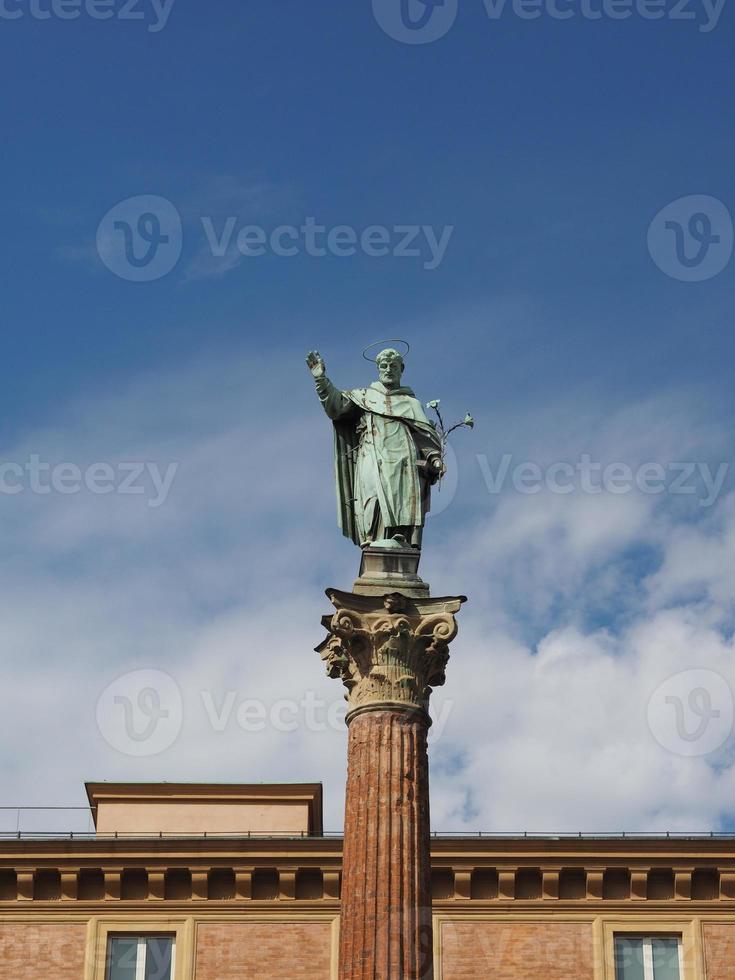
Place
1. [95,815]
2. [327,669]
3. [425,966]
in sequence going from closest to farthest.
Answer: [425,966]
[327,669]
[95,815]

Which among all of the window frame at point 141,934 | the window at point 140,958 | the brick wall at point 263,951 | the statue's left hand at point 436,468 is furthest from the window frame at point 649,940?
the statue's left hand at point 436,468

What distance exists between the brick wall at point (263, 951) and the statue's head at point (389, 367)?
50.0 ft

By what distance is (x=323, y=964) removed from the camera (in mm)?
39281

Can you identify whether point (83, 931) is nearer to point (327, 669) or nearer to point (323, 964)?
point (323, 964)

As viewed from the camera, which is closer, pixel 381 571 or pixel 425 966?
pixel 425 966

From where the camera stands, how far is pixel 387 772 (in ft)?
81.5

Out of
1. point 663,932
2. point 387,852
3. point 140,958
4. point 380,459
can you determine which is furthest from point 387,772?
point 663,932

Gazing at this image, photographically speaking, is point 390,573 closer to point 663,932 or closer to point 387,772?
point 387,772

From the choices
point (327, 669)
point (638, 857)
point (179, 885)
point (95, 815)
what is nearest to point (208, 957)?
point (179, 885)

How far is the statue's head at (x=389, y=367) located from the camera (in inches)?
1119

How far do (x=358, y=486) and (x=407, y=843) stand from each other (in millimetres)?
5305

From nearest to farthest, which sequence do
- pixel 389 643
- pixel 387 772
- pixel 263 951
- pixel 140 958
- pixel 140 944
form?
pixel 387 772, pixel 389 643, pixel 263 951, pixel 140 958, pixel 140 944

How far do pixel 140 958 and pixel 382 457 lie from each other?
16.4m

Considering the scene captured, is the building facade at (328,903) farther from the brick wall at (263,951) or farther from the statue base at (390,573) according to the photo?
the statue base at (390,573)
